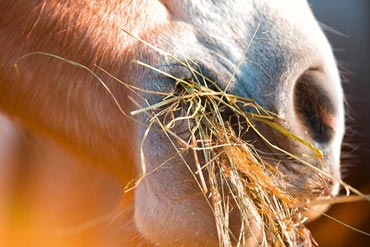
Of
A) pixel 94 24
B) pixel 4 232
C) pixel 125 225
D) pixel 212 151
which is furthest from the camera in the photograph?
pixel 4 232

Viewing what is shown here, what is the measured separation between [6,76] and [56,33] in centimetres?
17

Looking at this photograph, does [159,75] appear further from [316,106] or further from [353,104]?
[353,104]

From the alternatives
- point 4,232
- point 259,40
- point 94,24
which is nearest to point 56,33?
point 94,24

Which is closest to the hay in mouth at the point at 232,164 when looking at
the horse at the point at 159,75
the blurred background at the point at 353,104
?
the horse at the point at 159,75

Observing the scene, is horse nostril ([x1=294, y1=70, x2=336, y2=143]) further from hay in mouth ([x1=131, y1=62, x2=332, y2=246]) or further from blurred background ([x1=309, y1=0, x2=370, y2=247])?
blurred background ([x1=309, y1=0, x2=370, y2=247])

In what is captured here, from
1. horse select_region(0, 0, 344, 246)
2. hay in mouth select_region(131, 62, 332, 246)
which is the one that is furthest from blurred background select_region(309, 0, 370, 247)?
hay in mouth select_region(131, 62, 332, 246)

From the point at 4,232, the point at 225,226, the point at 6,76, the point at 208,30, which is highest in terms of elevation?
the point at 208,30

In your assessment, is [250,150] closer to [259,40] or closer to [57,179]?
[259,40]

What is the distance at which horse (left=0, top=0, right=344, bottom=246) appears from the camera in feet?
3.49

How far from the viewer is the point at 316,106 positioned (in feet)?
3.72

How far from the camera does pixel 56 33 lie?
117cm

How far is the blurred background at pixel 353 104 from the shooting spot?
2.14 metres

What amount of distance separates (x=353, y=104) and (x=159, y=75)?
1.56m

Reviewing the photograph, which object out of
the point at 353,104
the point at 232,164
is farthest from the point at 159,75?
the point at 353,104
